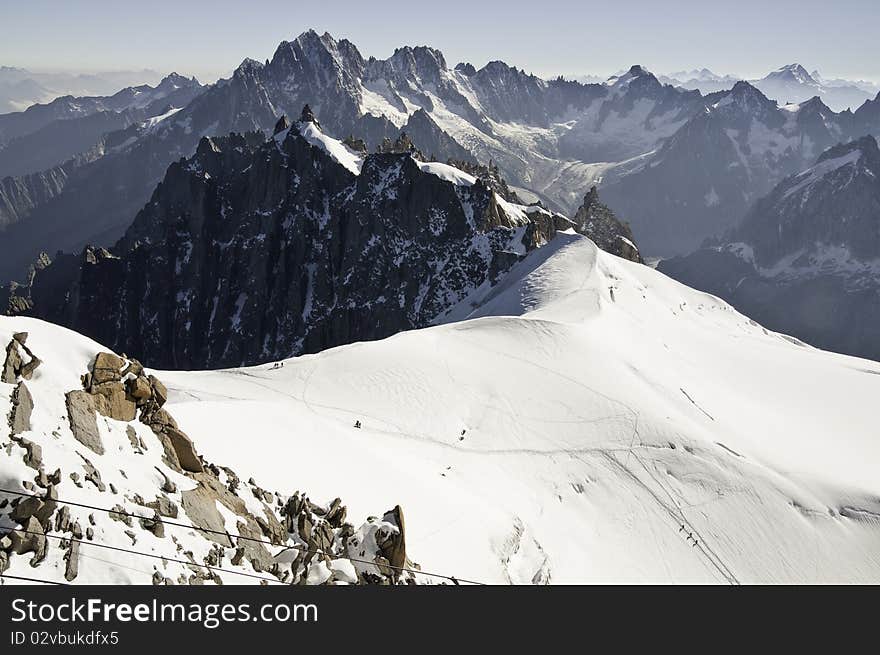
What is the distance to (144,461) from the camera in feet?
65.9

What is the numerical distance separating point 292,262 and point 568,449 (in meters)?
118

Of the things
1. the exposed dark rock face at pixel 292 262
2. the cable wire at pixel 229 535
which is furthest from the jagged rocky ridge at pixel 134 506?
the exposed dark rock face at pixel 292 262

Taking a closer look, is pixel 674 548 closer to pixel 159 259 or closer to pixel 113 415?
pixel 113 415

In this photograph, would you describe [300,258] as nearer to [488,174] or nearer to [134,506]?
[488,174]

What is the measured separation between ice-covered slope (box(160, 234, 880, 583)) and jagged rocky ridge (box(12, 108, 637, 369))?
197ft

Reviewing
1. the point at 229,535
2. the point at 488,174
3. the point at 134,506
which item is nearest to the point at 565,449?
the point at 229,535

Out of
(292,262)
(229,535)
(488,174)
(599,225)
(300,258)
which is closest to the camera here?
→ (229,535)

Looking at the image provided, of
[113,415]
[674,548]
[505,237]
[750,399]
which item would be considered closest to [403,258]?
[505,237]

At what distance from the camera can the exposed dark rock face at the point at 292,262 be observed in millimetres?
122125

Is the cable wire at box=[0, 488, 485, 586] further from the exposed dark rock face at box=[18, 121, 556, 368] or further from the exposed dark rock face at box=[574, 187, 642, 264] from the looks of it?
the exposed dark rock face at box=[574, 187, 642, 264]

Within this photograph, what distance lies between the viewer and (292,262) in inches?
5719

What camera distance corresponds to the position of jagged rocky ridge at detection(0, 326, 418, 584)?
15.2 meters

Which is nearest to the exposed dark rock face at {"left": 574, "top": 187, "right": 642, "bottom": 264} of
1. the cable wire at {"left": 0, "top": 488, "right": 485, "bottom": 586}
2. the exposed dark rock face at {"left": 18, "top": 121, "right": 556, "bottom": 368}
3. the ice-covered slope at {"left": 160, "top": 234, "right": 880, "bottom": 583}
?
the exposed dark rock face at {"left": 18, "top": 121, "right": 556, "bottom": 368}
